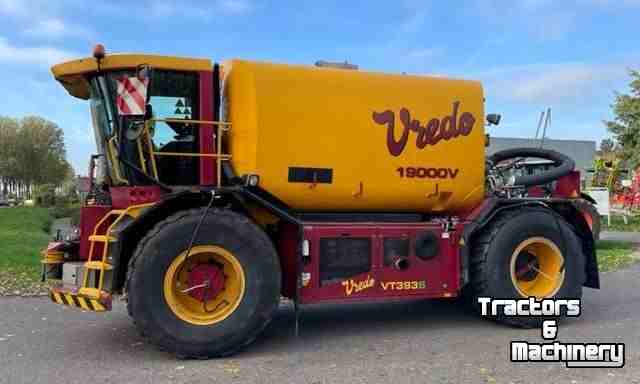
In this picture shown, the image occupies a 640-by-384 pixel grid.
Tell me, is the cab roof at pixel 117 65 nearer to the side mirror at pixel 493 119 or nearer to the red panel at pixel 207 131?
the red panel at pixel 207 131

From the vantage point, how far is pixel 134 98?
6555 millimetres

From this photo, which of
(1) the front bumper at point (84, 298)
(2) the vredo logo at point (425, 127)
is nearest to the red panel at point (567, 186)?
(2) the vredo logo at point (425, 127)

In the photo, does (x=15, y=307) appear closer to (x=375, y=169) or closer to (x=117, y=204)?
(x=117, y=204)

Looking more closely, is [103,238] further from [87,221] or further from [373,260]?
[373,260]

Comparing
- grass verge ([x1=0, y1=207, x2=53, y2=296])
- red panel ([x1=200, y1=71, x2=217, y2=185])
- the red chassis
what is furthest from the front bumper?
grass verge ([x1=0, y1=207, x2=53, y2=296])

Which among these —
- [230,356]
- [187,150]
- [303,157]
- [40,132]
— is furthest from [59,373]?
[40,132]

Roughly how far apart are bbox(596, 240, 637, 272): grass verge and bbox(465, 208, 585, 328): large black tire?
531 centimetres

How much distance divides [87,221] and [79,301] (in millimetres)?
990

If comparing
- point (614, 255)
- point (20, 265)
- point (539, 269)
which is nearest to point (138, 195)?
point (539, 269)

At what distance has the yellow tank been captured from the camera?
6.85 m

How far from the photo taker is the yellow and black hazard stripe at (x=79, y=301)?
612 cm

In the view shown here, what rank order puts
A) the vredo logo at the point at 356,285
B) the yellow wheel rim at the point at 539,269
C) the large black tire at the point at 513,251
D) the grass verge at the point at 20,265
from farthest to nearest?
the grass verge at the point at 20,265, the yellow wheel rim at the point at 539,269, the large black tire at the point at 513,251, the vredo logo at the point at 356,285

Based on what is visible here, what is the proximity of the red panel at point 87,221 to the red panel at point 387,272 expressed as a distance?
223cm

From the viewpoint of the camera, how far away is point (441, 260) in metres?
7.52
